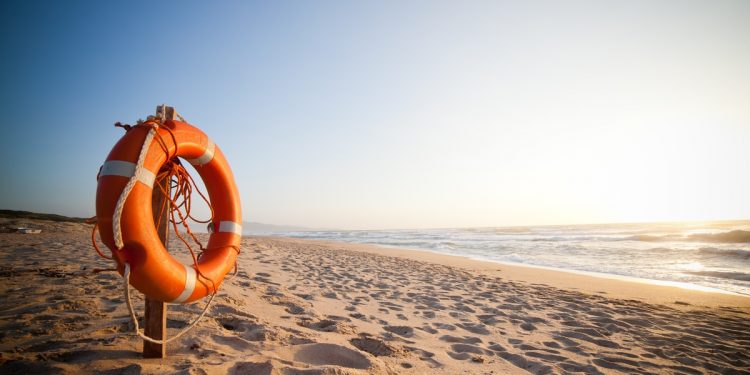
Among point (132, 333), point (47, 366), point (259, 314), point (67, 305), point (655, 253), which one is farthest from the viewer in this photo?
point (655, 253)

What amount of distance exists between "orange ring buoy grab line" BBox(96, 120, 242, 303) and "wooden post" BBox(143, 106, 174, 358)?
13 centimetres

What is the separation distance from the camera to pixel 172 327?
7.60 ft

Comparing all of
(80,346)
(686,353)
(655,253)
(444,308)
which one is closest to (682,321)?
(686,353)

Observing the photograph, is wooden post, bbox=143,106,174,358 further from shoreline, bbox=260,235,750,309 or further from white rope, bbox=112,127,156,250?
shoreline, bbox=260,235,750,309

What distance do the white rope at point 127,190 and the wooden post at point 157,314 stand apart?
0.28 m

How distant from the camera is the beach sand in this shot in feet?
6.27

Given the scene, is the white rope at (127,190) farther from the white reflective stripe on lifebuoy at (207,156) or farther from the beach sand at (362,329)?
the beach sand at (362,329)

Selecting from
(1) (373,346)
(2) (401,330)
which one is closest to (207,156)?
(1) (373,346)

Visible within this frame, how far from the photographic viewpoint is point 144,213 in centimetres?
171

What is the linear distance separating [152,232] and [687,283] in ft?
29.9

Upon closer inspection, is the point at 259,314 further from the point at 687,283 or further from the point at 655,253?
the point at 655,253

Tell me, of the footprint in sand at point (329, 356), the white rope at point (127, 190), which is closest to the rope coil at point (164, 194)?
the white rope at point (127, 190)

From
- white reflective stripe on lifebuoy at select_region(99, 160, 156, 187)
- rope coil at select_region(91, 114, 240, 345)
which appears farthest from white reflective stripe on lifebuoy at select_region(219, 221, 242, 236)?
white reflective stripe on lifebuoy at select_region(99, 160, 156, 187)

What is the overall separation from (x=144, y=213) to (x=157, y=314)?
0.66 metres
